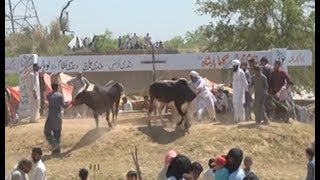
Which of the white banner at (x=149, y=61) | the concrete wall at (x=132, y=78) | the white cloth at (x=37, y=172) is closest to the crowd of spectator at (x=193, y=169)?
the white cloth at (x=37, y=172)

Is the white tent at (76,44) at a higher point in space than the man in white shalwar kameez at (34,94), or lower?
higher

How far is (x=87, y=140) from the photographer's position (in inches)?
612

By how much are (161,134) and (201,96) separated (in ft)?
4.57

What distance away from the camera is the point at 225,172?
7.76m

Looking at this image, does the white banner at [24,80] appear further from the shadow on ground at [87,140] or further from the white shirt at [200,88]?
the white shirt at [200,88]

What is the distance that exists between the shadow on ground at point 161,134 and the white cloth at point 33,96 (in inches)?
104

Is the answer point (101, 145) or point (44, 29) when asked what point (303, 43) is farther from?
point (44, 29)

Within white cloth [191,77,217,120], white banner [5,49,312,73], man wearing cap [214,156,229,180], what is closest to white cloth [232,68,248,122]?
white cloth [191,77,217,120]

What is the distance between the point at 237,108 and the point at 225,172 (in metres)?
8.29

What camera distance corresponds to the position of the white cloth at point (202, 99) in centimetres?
1619

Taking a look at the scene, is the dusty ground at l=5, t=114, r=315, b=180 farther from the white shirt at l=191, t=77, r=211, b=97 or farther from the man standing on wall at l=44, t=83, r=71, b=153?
the white shirt at l=191, t=77, r=211, b=97

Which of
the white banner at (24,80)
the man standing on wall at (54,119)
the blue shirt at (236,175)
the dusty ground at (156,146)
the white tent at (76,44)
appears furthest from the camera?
the white tent at (76,44)

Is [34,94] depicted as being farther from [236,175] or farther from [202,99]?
[236,175]

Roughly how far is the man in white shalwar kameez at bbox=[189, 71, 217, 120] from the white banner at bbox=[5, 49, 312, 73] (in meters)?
1.85
